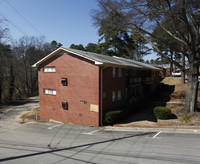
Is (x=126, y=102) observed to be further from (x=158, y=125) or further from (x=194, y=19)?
(x=194, y=19)

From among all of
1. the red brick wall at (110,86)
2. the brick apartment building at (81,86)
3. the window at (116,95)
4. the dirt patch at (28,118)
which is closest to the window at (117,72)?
the brick apartment building at (81,86)

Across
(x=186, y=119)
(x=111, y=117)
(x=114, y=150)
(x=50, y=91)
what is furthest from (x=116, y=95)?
(x=114, y=150)

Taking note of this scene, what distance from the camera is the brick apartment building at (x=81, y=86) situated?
1509cm

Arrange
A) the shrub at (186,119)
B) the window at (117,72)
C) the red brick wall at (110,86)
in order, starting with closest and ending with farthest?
the shrub at (186,119) → the red brick wall at (110,86) → the window at (117,72)

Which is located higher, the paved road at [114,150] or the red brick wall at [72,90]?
the red brick wall at [72,90]

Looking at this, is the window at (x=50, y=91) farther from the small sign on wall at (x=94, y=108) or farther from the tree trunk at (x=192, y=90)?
the tree trunk at (x=192, y=90)

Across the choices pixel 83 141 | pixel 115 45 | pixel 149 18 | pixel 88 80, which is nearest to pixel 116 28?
pixel 149 18

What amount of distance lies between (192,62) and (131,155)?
11148mm

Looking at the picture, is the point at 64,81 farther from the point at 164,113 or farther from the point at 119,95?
the point at 164,113

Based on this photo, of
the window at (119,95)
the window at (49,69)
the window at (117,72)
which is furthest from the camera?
the window at (49,69)

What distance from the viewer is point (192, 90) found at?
14.6 meters

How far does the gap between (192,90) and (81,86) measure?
10958 millimetres

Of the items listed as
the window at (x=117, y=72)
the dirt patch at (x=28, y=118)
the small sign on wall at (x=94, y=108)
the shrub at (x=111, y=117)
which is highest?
the window at (x=117, y=72)

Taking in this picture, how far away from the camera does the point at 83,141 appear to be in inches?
426
